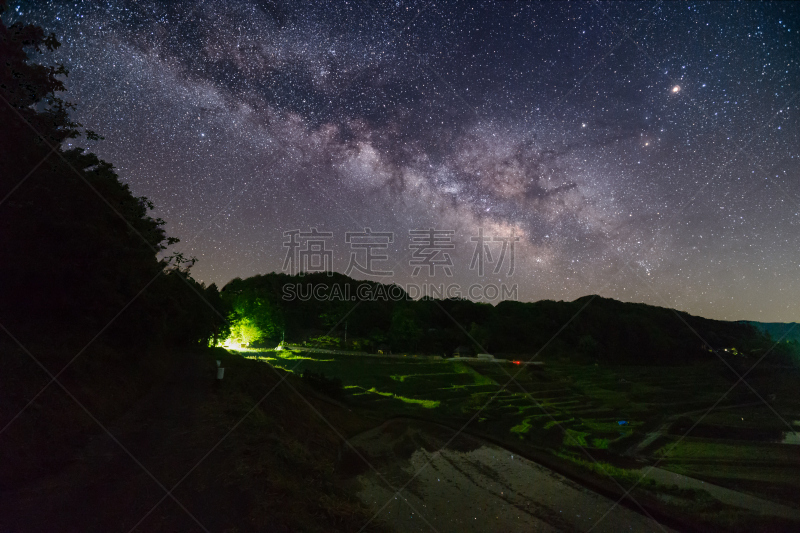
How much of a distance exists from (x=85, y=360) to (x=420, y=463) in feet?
32.9

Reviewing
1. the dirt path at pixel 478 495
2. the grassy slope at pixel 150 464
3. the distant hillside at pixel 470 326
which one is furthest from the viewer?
the distant hillside at pixel 470 326

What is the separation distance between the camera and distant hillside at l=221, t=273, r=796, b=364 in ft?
204

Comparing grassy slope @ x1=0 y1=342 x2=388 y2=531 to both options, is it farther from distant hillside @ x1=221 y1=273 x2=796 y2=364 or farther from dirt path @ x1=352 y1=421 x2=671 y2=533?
distant hillside @ x1=221 y1=273 x2=796 y2=364

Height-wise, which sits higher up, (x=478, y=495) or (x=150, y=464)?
(x=150, y=464)

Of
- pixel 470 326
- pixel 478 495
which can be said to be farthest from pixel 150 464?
pixel 470 326

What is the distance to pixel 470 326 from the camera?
89000 mm

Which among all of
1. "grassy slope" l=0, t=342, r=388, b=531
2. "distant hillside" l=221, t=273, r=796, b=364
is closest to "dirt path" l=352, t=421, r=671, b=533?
"grassy slope" l=0, t=342, r=388, b=531

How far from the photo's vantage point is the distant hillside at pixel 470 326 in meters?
62.1

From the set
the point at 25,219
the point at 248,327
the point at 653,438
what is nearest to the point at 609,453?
the point at 653,438

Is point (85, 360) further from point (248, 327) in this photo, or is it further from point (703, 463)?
point (248, 327)

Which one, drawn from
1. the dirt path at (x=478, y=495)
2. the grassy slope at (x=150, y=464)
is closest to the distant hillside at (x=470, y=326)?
the grassy slope at (x=150, y=464)

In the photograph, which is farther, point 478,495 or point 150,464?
point 478,495

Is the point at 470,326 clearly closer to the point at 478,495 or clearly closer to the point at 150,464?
the point at 478,495

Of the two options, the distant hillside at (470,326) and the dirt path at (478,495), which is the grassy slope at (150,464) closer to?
the dirt path at (478,495)
